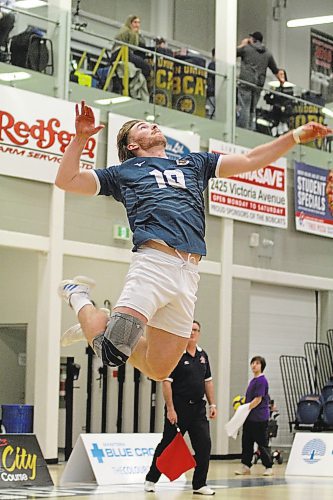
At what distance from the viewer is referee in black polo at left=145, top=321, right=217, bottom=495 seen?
11383mm

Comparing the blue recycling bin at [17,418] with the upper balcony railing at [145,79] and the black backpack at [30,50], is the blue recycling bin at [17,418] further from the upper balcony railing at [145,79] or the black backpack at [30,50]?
the black backpack at [30,50]

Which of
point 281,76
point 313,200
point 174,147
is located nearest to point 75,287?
point 174,147

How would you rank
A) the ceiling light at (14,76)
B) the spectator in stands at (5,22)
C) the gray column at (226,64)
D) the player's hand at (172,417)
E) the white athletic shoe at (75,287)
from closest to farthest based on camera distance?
the white athletic shoe at (75,287) < the player's hand at (172,417) < the spectator in stands at (5,22) < the ceiling light at (14,76) < the gray column at (226,64)

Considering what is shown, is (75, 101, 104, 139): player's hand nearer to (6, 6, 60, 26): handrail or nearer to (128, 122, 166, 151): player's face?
(128, 122, 166, 151): player's face

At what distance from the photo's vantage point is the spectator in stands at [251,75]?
63.6 feet

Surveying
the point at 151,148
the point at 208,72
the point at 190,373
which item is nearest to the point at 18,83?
the point at 208,72

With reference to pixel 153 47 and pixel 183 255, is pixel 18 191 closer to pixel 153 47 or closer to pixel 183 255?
pixel 153 47

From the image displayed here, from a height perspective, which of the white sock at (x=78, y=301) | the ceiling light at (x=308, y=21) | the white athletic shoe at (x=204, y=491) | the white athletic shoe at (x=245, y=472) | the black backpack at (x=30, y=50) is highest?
the ceiling light at (x=308, y=21)

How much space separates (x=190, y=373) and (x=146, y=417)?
6463 millimetres

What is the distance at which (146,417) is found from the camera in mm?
17922

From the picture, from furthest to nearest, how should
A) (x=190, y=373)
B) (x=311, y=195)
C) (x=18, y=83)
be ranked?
(x=311, y=195)
(x=18, y=83)
(x=190, y=373)

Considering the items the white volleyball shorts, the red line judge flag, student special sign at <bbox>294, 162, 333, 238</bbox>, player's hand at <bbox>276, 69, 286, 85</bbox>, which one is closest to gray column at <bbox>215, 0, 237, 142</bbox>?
player's hand at <bbox>276, 69, 286, 85</bbox>

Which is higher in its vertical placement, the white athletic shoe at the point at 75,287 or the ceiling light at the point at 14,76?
the ceiling light at the point at 14,76

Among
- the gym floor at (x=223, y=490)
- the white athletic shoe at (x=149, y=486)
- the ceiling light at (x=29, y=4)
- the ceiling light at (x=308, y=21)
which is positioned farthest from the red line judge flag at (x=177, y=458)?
the ceiling light at (x=308, y=21)
